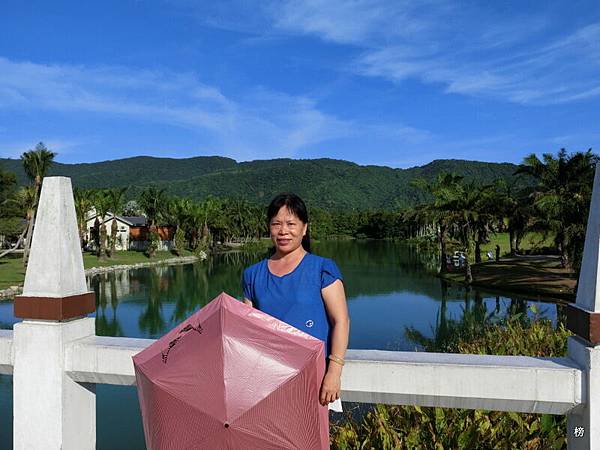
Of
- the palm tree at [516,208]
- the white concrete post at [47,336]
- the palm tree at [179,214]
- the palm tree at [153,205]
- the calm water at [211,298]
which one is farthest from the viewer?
the palm tree at [179,214]

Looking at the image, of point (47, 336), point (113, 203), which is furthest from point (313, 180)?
point (47, 336)

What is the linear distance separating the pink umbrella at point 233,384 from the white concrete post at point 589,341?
1.21 m

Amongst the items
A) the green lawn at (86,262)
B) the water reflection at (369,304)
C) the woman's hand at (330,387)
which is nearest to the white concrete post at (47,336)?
the woman's hand at (330,387)

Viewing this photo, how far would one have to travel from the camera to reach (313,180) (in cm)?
15525

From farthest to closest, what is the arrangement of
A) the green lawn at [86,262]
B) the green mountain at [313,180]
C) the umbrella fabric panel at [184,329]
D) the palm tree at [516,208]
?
the green mountain at [313,180]
the palm tree at [516,208]
the green lawn at [86,262]
the umbrella fabric panel at [184,329]

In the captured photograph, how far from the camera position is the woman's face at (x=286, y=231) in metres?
2.28

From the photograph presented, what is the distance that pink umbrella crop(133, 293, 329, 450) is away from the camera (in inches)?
67.6

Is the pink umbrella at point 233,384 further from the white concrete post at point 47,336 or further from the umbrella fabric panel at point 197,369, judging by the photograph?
the white concrete post at point 47,336

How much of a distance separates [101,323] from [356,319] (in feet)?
28.0

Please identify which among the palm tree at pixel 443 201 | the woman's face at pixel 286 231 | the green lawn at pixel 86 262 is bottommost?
the green lawn at pixel 86 262

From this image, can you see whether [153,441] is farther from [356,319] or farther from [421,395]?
[356,319]

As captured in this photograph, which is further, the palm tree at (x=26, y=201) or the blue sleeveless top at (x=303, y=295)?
the palm tree at (x=26, y=201)

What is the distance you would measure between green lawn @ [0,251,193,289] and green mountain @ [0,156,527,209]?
8780cm

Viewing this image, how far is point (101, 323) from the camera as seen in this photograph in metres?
17.8
